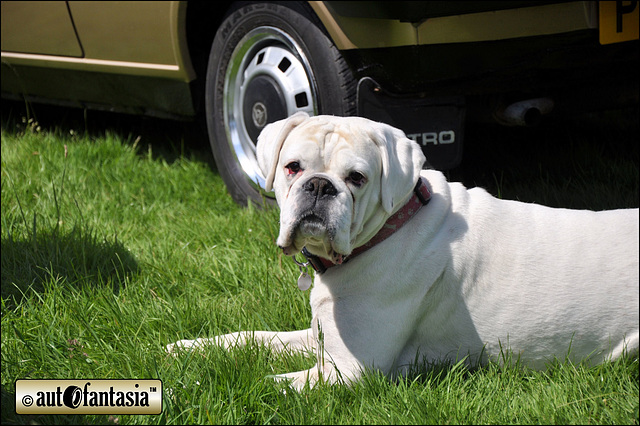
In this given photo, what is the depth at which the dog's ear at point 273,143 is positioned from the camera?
8.57ft

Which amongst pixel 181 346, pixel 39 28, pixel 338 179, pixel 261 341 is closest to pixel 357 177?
pixel 338 179

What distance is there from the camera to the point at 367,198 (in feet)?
8.13

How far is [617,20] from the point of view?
3111mm

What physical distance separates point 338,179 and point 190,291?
1088mm

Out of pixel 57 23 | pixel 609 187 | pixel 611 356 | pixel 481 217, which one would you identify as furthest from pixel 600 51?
pixel 57 23

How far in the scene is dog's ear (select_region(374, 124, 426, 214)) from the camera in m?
2.47

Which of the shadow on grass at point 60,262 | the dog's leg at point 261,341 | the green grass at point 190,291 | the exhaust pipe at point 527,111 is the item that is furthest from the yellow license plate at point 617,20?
the shadow on grass at point 60,262

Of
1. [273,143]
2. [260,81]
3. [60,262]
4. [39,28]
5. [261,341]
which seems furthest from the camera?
[39,28]

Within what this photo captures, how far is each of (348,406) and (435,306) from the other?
51 centimetres

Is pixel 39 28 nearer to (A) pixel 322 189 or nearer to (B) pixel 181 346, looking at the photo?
(B) pixel 181 346

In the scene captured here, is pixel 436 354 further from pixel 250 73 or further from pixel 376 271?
pixel 250 73

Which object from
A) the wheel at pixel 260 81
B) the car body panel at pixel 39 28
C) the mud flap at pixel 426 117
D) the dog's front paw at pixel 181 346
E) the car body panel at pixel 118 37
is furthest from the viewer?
the car body panel at pixel 39 28

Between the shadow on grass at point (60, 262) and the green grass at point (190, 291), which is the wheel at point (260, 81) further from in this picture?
the shadow on grass at point (60, 262)

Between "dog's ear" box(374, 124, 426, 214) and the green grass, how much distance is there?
24.3 inches
